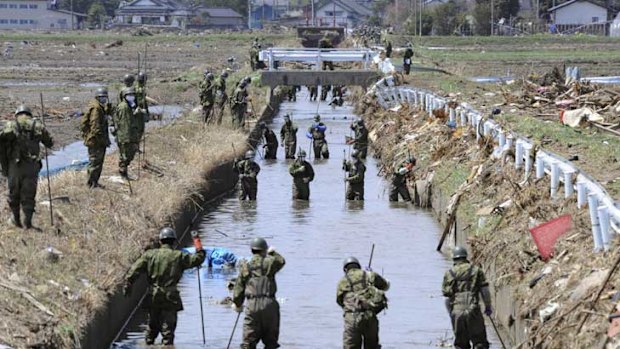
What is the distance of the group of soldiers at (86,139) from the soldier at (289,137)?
9301 mm

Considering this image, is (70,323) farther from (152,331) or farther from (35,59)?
(35,59)

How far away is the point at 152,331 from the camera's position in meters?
14.8

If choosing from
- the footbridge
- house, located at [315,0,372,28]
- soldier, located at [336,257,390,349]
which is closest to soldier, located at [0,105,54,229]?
soldier, located at [336,257,390,349]

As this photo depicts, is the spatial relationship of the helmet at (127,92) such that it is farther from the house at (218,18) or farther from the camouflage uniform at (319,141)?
the house at (218,18)

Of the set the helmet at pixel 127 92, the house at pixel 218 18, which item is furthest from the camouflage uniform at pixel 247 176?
the house at pixel 218 18

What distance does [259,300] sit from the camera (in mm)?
13977

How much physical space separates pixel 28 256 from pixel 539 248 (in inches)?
230

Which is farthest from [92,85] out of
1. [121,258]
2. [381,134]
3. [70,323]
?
[70,323]

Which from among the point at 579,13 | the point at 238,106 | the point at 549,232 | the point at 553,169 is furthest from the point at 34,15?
the point at 549,232

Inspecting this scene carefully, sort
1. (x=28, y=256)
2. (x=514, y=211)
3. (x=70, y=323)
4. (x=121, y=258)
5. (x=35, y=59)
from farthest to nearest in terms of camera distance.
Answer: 1. (x=35, y=59)
2. (x=514, y=211)
3. (x=121, y=258)
4. (x=28, y=256)
5. (x=70, y=323)

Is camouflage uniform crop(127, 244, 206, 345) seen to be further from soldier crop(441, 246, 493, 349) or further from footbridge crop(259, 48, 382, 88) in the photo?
footbridge crop(259, 48, 382, 88)

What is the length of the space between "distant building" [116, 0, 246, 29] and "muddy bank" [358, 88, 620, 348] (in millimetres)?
142444

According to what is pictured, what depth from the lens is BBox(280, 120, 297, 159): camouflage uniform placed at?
34938 millimetres

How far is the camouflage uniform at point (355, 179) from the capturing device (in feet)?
90.0
